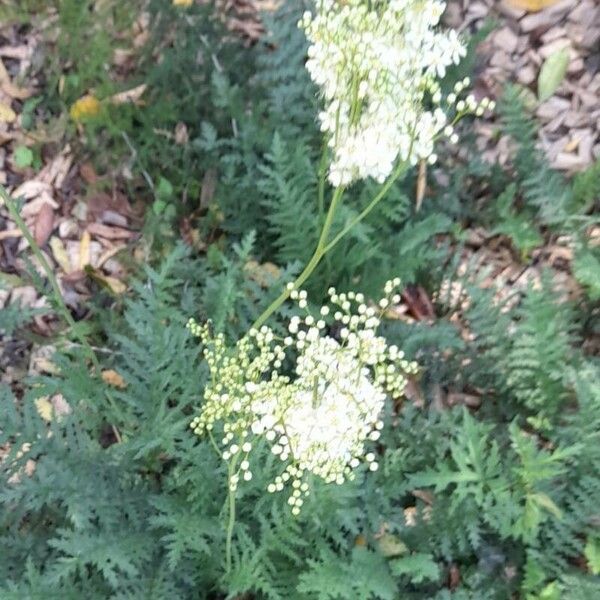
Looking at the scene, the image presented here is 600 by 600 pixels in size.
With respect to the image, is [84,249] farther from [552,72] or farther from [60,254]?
[552,72]

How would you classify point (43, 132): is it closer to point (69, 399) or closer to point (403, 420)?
point (69, 399)

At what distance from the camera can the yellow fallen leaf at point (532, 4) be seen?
287 cm

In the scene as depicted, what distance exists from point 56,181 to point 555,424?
5.63ft

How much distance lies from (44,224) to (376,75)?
167 centimetres

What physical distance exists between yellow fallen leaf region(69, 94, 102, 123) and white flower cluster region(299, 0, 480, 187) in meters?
1.38

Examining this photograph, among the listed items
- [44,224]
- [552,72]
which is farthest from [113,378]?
[552,72]

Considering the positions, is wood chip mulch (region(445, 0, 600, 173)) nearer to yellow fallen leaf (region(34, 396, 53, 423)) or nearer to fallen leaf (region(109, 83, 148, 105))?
fallen leaf (region(109, 83, 148, 105))

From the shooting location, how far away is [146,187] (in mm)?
2676

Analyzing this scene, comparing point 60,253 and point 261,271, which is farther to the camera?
point 60,253

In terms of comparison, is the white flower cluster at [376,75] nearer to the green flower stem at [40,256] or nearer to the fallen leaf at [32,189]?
the green flower stem at [40,256]

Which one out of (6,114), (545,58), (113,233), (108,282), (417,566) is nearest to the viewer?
(417,566)

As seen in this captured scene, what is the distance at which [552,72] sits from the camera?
2.78 meters

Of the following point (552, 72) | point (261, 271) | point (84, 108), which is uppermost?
point (552, 72)

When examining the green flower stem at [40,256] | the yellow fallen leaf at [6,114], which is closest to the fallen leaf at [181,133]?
the yellow fallen leaf at [6,114]
